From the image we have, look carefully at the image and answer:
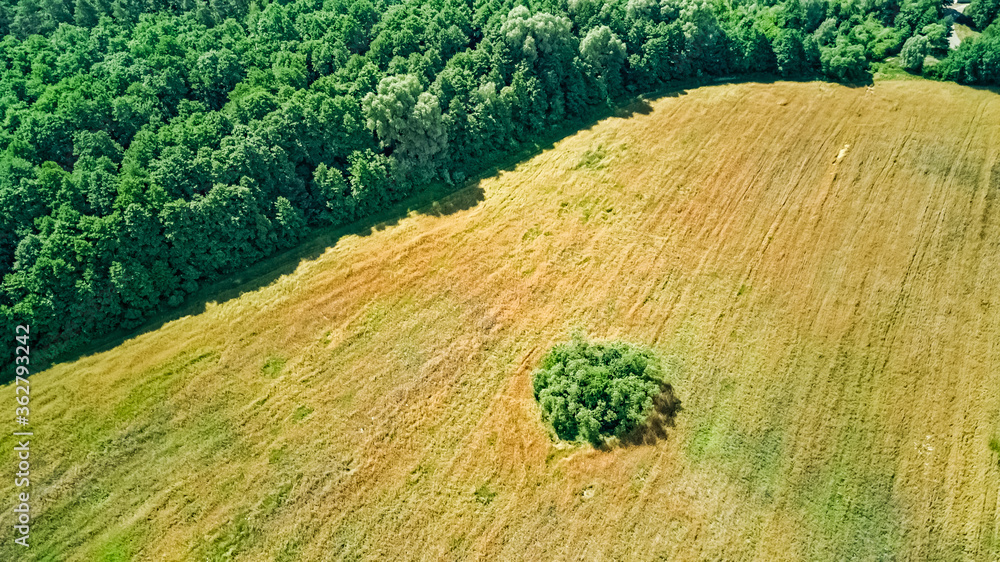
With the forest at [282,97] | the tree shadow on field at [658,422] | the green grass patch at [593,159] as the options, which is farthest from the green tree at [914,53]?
the tree shadow on field at [658,422]

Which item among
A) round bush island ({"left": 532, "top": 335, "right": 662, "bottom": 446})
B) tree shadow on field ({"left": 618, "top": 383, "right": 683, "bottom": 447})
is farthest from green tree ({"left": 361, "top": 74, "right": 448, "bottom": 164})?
tree shadow on field ({"left": 618, "top": 383, "right": 683, "bottom": 447})

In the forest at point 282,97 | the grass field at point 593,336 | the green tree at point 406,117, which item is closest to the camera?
the grass field at point 593,336

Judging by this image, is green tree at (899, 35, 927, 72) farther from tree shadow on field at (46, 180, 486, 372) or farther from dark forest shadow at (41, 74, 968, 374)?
tree shadow on field at (46, 180, 486, 372)

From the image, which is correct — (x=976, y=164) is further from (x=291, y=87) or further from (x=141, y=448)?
(x=141, y=448)

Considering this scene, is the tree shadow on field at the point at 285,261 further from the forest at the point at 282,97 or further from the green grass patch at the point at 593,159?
the green grass patch at the point at 593,159

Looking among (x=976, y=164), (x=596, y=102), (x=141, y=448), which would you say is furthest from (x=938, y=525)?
(x=141, y=448)

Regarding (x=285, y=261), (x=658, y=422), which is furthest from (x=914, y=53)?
(x=285, y=261)

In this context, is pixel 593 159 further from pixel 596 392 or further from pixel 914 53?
pixel 914 53
